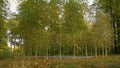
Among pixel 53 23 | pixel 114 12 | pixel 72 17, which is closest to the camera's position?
pixel 53 23

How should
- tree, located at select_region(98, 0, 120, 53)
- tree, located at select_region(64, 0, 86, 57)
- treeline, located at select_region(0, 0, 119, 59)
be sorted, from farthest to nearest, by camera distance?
tree, located at select_region(98, 0, 120, 53)
tree, located at select_region(64, 0, 86, 57)
treeline, located at select_region(0, 0, 119, 59)

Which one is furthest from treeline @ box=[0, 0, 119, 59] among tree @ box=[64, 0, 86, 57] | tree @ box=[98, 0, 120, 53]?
tree @ box=[98, 0, 120, 53]

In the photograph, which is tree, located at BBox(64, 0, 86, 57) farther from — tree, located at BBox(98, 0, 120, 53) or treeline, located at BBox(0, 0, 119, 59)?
tree, located at BBox(98, 0, 120, 53)

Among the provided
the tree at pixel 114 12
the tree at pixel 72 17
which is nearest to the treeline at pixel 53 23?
the tree at pixel 72 17

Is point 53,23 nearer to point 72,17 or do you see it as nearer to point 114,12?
point 72,17

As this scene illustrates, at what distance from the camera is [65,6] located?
2656cm

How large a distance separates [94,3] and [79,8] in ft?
51.3

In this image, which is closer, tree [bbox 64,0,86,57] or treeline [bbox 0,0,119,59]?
treeline [bbox 0,0,119,59]

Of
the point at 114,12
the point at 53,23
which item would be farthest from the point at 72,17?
the point at 114,12

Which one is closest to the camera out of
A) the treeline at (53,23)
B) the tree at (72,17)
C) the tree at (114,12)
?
the treeline at (53,23)

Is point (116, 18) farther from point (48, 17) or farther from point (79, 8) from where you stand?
point (48, 17)

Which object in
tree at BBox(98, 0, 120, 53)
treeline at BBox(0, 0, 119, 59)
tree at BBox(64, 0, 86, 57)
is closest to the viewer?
treeline at BBox(0, 0, 119, 59)

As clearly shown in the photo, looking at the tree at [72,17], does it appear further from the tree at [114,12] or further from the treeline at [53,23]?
the tree at [114,12]

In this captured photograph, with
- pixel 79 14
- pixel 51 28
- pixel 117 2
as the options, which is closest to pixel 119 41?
pixel 117 2
